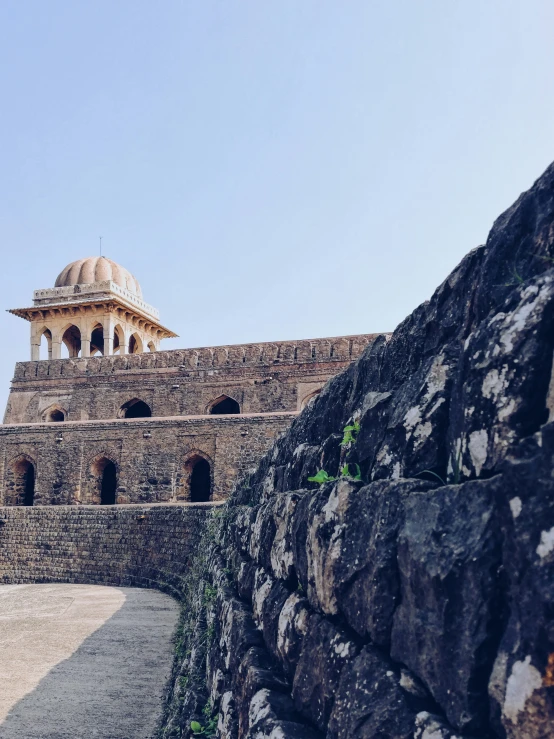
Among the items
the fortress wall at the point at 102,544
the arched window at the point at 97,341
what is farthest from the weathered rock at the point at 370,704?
the arched window at the point at 97,341

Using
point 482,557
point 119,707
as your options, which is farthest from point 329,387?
point 119,707

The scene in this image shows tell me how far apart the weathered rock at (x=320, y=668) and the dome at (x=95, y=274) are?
30.3m

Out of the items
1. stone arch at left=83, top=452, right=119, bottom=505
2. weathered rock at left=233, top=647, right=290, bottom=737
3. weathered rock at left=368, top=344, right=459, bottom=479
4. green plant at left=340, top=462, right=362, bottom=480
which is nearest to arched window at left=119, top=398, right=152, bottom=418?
stone arch at left=83, top=452, right=119, bottom=505

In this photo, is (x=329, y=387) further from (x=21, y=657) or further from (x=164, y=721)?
(x=21, y=657)

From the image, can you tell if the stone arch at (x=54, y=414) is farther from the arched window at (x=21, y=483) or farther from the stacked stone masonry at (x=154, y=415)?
the arched window at (x=21, y=483)

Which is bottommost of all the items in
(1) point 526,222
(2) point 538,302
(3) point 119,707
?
(3) point 119,707

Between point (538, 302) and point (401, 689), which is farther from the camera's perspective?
point (401, 689)

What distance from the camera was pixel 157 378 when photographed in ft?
86.6

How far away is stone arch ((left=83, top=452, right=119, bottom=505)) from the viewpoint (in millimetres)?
22578

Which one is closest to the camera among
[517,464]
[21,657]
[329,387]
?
[517,464]

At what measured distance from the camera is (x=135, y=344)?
3319 centimetres

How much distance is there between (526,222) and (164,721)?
6.26 metres

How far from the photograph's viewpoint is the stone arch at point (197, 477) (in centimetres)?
2139

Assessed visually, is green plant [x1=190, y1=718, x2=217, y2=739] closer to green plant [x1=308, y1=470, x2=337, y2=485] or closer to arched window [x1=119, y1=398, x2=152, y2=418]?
green plant [x1=308, y1=470, x2=337, y2=485]
